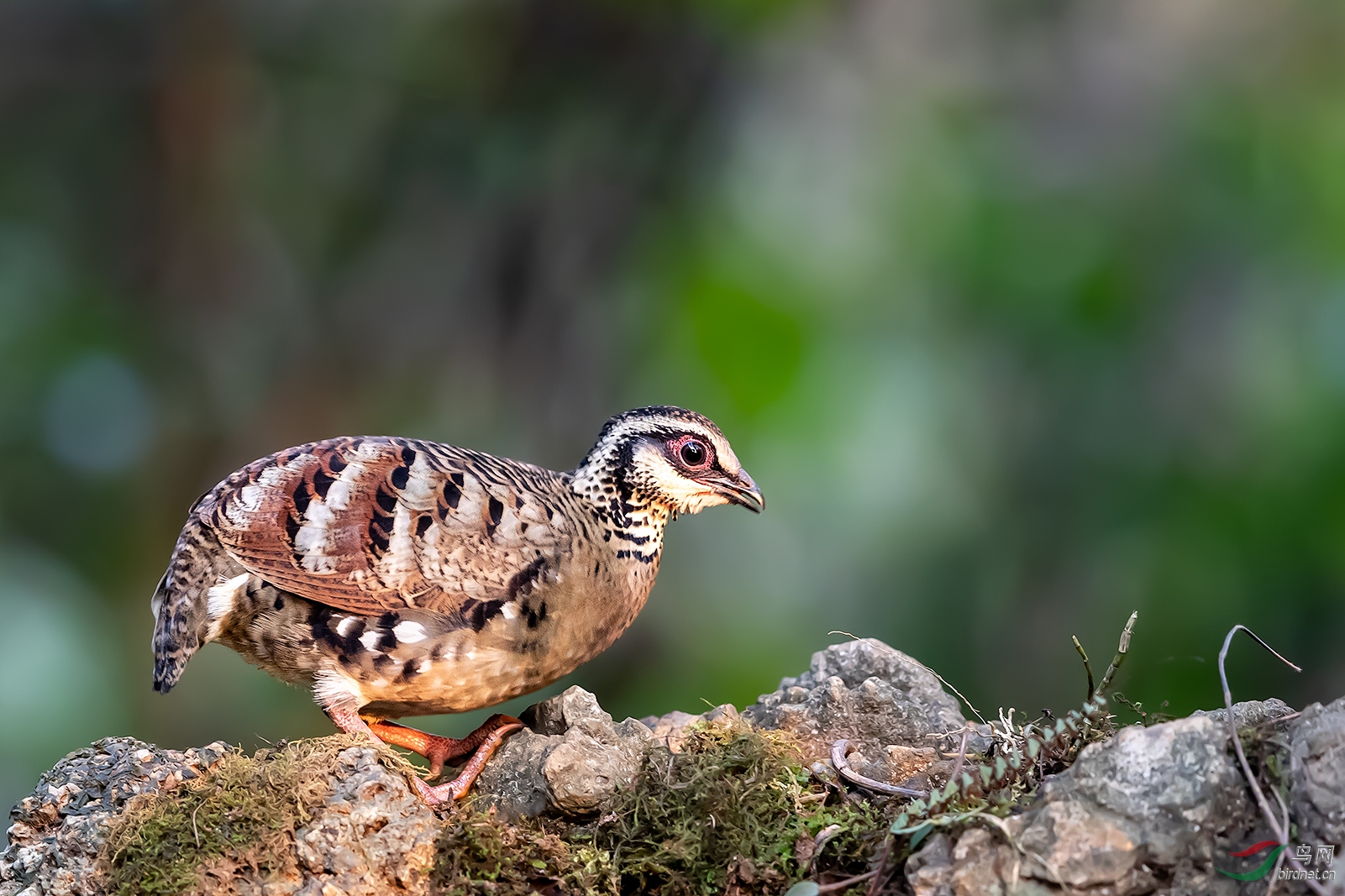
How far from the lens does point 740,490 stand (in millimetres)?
4773

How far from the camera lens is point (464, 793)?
380cm

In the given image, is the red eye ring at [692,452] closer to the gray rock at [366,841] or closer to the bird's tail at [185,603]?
the bird's tail at [185,603]

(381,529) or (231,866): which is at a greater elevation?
(381,529)

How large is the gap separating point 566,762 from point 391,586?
100cm

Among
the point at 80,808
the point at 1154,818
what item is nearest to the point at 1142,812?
the point at 1154,818

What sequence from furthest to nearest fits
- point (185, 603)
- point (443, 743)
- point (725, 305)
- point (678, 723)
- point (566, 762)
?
point (725, 305), point (678, 723), point (443, 743), point (185, 603), point (566, 762)

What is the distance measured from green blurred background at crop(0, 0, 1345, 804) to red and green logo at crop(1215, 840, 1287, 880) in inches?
145

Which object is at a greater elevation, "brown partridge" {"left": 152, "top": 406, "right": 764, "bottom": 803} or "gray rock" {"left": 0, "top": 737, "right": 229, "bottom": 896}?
"brown partridge" {"left": 152, "top": 406, "right": 764, "bottom": 803}

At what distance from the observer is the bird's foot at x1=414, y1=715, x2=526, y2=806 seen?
3.72 m

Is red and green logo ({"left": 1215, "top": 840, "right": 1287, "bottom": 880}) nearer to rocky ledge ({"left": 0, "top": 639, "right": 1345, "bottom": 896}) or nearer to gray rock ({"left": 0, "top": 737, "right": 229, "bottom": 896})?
rocky ledge ({"left": 0, "top": 639, "right": 1345, "bottom": 896})

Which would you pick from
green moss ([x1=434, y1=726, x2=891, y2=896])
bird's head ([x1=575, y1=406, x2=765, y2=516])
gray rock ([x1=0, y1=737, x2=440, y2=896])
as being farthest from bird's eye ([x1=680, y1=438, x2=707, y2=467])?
gray rock ([x1=0, y1=737, x2=440, y2=896])

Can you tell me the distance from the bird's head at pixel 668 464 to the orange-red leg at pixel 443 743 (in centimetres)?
102

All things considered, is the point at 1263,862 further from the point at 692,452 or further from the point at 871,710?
the point at 692,452

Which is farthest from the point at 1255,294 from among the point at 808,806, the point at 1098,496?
the point at 808,806
